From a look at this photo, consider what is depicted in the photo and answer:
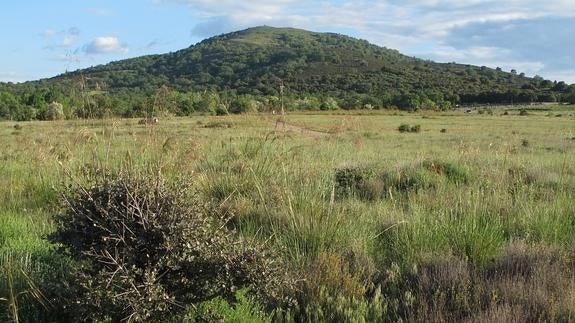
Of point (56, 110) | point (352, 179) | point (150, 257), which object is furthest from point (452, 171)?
point (150, 257)

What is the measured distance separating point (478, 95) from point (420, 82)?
59.1ft

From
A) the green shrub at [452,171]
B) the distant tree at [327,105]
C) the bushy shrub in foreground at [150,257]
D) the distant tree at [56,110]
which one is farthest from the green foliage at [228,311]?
the distant tree at [327,105]

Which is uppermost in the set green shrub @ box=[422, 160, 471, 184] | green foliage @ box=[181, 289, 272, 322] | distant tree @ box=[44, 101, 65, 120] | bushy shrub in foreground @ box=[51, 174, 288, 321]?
distant tree @ box=[44, 101, 65, 120]

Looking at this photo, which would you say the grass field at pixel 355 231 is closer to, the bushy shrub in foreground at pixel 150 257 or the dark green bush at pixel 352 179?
the dark green bush at pixel 352 179

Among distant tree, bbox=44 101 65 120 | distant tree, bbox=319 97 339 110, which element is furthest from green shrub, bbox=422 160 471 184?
distant tree, bbox=319 97 339 110

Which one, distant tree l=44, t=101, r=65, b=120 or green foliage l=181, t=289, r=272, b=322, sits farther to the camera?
distant tree l=44, t=101, r=65, b=120

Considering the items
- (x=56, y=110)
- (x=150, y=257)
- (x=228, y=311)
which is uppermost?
(x=56, y=110)

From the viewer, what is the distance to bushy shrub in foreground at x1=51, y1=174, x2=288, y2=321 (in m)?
3.21

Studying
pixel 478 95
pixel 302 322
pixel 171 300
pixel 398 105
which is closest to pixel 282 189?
pixel 302 322

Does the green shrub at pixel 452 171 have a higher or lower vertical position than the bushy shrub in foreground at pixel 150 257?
lower

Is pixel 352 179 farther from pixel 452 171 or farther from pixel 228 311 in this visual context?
pixel 228 311

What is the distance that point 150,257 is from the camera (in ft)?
11.3

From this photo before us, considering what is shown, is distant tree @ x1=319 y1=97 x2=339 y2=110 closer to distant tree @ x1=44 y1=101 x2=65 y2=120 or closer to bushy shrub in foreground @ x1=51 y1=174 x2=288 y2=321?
distant tree @ x1=44 y1=101 x2=65 y2=120

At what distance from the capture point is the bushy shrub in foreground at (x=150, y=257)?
3.21 m
